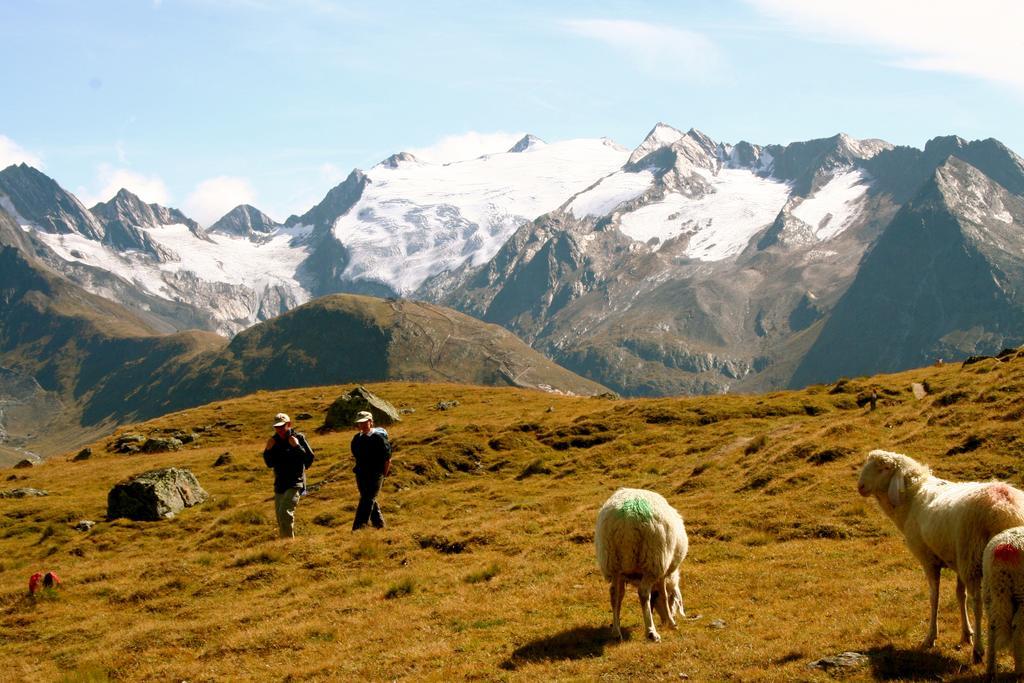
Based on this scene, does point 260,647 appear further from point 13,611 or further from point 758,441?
point 758,441

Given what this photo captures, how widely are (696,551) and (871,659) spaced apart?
10852 millimetres

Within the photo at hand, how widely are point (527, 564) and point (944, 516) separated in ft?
42.0

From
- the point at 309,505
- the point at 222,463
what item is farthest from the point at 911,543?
the point at 222,463

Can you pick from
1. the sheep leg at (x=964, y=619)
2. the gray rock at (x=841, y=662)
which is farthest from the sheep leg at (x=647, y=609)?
the sheep leg at (x=964, y=619)

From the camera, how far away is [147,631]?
21812 mm

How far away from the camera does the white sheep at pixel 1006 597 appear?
13273 millimetres

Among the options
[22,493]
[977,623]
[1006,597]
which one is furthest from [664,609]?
[22,493]

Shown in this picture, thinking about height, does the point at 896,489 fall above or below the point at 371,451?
above

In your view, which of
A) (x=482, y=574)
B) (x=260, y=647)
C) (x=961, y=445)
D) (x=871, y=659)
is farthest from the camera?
(x=961, y=445)

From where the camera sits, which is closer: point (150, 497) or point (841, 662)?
point (841, 662)

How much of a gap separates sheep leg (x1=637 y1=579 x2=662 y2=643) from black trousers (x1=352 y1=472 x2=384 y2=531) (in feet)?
46.7

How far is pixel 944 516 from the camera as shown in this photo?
1592cm

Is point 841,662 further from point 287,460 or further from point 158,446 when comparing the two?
point 158,446

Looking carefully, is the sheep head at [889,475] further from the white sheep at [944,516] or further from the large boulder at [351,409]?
the large boulder at [351,409]
